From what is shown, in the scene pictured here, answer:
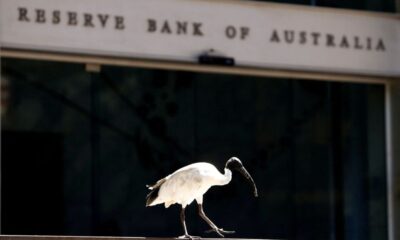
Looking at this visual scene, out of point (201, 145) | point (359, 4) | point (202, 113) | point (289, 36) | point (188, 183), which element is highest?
point (359, 4)

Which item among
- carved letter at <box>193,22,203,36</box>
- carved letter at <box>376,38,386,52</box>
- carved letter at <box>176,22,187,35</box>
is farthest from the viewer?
carved letter at <box>376,38,386,52</box>

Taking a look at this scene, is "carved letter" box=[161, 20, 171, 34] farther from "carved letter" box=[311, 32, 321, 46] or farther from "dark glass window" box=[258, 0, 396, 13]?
"carved letter" box=[311, 32, 321, 46]

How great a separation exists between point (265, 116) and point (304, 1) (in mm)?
2124

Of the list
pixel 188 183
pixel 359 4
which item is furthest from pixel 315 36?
pixel 188 183

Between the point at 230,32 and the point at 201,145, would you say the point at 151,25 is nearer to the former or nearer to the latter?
the point at 230,32

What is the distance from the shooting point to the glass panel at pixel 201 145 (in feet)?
73.7

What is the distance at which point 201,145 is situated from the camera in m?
23.5

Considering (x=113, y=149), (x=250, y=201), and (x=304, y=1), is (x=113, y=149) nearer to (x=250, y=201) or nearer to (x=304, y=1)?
(x=250, y=201)

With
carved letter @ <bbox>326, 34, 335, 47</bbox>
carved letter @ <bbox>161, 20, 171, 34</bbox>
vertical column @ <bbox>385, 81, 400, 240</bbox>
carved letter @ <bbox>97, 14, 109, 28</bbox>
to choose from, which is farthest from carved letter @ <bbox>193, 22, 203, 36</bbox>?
vertical column @ <bbox>385, 81, 400, 240</bbox>

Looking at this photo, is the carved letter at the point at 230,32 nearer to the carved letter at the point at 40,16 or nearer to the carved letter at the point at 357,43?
the carved letter at the point at 357,43

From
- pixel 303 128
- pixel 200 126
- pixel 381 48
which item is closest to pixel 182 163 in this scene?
pixel 200 126

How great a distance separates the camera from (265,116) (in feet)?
79.3

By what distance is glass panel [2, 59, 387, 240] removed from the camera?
73.7 feet

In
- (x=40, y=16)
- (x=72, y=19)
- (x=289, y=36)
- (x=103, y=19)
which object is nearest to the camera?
(x=40, y=16)
